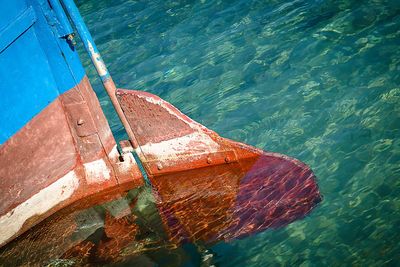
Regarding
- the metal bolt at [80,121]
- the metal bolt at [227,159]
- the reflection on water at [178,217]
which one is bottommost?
the reflection on water at [178,217]

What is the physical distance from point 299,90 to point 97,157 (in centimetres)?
281

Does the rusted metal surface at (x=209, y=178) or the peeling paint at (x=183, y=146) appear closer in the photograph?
the rusted metal surface at (x=209, y=178)

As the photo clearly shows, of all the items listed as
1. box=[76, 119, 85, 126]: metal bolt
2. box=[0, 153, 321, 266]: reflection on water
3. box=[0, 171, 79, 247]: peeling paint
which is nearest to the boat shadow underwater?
box=[0, 153, 321, 266]: reflection on water

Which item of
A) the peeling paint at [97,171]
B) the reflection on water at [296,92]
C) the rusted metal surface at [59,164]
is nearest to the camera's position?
the reflection on water at [296,92]

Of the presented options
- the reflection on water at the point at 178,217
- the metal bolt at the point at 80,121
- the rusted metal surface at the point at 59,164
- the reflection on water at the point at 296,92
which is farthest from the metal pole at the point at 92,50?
the reflection on water at the point at 296,92

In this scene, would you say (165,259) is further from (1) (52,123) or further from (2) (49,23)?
(2) (49,23)

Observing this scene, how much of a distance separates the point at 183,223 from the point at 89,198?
115 cm

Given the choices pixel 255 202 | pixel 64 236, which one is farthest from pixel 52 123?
pixel 255 202

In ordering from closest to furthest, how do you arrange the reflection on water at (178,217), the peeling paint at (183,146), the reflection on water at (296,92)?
1. the reflection on water at (296,92)
2. the reflection on water at (178,217)
3. the peeling paint at (183,146)

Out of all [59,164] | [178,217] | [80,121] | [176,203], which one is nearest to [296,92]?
[176,203]

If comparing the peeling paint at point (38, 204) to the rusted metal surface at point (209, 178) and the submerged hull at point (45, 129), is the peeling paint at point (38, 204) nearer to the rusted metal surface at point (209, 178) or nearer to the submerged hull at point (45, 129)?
the submerged hull at point (45, 129)

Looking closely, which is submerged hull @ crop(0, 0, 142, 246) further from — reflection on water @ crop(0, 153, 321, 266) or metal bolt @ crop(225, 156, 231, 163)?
metal bolt @ crop(225, 156, 231, 163)

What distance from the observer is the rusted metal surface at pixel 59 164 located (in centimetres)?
391

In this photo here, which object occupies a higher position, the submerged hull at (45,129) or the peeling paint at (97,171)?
the submerged hull at (45,129)
